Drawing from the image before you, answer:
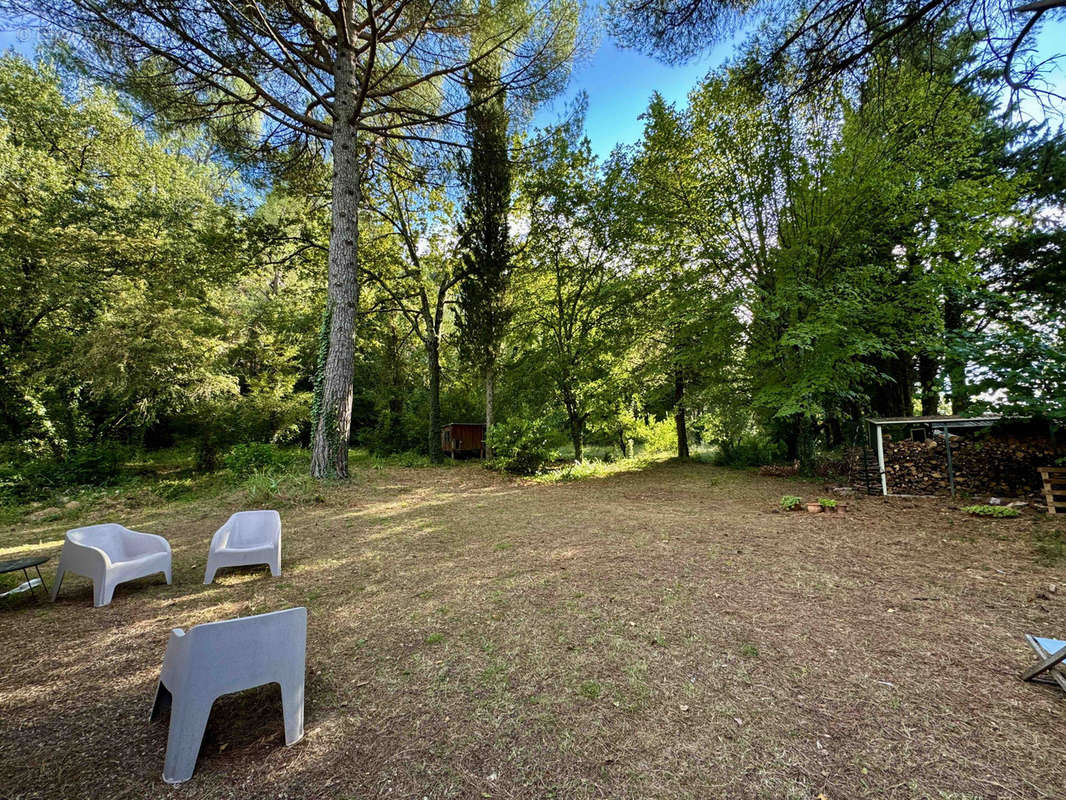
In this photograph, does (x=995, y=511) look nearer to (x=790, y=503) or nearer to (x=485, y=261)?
(x=790, y=503)

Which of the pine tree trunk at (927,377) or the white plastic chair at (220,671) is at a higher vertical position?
the pine tree trunk at (927,377)

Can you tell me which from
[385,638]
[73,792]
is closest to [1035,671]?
[385,638]

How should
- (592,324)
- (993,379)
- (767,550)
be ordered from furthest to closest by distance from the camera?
(592,324) < (993,379) < (767,550)

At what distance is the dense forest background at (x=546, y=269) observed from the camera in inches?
317

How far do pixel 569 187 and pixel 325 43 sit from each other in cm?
633

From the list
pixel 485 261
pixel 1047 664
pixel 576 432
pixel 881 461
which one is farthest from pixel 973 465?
pixel 485 261

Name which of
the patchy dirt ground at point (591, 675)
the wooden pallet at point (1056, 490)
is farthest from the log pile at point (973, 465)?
the patchy dirt ground at point (591, 675)

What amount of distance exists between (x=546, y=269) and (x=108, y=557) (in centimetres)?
1089

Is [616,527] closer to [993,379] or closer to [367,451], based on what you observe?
[993,379]

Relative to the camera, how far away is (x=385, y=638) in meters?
2.66

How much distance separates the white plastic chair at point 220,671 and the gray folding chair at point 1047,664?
3580 mm

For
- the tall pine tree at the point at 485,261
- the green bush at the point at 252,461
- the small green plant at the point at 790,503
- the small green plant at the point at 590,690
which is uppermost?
the tall pine tree at the point at 485,261

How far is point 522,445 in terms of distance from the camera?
10.1 metres

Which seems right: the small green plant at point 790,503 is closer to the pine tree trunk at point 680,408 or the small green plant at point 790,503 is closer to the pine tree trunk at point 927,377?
the pine tree trunk at point 680,408
